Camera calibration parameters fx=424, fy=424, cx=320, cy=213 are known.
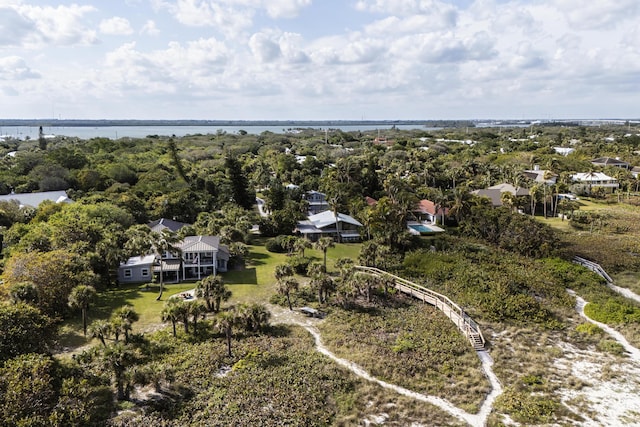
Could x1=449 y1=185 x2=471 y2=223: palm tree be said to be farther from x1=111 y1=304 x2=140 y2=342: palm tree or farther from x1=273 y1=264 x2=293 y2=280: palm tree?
x1=111 y1=304 x2=140 y2=342: palm tree

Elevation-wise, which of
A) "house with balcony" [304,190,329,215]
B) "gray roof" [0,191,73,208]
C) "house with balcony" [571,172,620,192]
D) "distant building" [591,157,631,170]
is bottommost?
"house with balcony" [304,190,329,215]

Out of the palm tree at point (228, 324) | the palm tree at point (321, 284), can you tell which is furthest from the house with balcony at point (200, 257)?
the palm tree at point (228, 324)

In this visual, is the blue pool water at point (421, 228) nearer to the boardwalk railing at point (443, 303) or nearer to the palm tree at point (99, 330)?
the boardwalk railing at point (443, 303)

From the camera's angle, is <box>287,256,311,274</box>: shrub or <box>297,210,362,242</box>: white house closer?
<box>287,256,311,274</box>: shrub

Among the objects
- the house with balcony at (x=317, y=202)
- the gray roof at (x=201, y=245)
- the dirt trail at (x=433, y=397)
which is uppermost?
the house with balcony at (x=317, y=202)

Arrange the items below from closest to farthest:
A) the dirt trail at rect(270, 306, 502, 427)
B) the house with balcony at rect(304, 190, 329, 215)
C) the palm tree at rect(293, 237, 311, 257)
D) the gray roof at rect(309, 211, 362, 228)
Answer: the dirt trail at rect(270, 306, 502, 427) < the palm tree at rect(293, 237, 311, 257) < the gray roof at rect(309, 211, 362, 228) < the house with balcony at rect(304, 190, 329, 215)

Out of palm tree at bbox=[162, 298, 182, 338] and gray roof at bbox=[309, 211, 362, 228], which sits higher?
gray roof at bbox=[309, 211, 362, 228]

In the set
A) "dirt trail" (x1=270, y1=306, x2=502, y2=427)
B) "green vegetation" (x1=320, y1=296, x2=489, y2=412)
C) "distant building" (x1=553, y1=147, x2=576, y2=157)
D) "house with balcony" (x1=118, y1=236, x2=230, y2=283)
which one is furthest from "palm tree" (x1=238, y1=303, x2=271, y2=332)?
"distant building" (x1=553, y1=147, x2=576, y2=157)

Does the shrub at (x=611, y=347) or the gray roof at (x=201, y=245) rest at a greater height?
the gray roof at (x=201, y=245)
